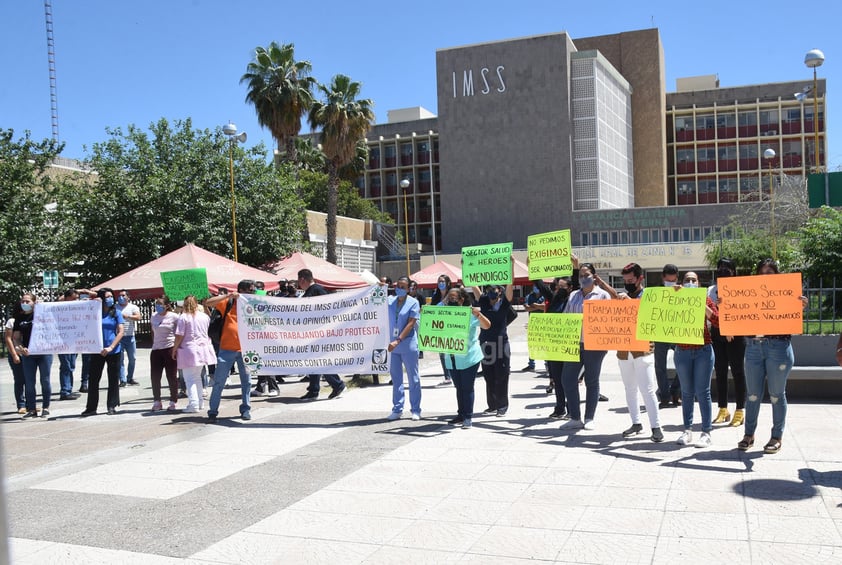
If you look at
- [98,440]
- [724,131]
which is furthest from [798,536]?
[724,131]

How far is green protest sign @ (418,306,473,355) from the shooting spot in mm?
9047

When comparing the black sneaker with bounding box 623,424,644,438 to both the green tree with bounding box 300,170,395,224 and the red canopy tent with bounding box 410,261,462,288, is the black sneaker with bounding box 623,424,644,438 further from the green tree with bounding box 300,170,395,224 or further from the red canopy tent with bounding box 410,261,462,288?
the green tree with bounding box 300,170,395,224

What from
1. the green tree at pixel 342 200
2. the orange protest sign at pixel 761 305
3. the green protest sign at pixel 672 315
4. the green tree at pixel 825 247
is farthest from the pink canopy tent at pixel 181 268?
the green tree at pixel 342 200

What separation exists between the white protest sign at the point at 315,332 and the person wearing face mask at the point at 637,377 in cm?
324

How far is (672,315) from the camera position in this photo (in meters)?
7.57

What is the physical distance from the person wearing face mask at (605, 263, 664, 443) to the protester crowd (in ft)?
0.04

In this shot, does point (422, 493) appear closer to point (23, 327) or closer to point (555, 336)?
point (555, 336)

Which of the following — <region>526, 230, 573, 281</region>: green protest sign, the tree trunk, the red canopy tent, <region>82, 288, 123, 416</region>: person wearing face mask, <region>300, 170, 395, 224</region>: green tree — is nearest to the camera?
<region>526, 230, 573, 281</region>: green protest sign

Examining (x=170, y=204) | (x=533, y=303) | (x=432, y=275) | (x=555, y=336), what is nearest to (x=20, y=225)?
(x=170, y=204)

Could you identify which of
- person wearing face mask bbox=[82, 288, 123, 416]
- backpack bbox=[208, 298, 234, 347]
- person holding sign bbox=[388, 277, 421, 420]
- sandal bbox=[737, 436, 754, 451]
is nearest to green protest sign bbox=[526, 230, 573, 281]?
person holding sign bbox=[388, 277, 421, 420]

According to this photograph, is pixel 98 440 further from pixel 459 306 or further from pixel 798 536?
pixel 798 536

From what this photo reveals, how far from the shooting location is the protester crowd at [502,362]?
748cm

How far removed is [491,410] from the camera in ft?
32.7

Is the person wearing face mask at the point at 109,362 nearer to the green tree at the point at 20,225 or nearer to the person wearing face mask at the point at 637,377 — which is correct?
the person wearing face mask at the point at 637,377
